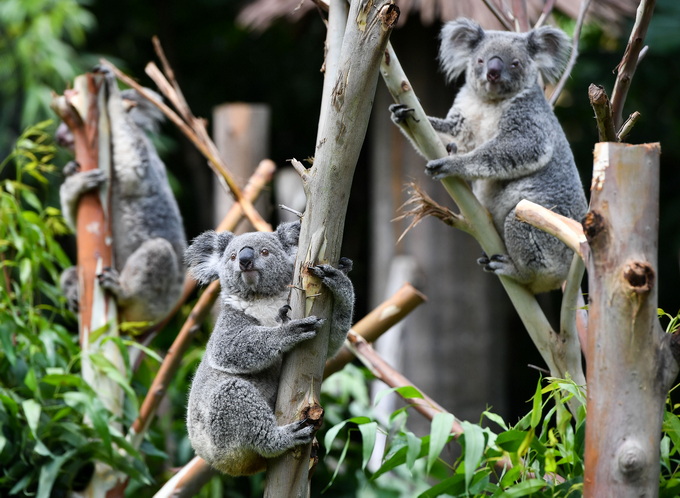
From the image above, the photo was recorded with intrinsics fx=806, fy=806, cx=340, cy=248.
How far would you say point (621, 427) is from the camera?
173 cm

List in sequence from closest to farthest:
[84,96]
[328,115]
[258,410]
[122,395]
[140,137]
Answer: [328,115] < [258,410] < [122,395] < [84,96] < [140,137]

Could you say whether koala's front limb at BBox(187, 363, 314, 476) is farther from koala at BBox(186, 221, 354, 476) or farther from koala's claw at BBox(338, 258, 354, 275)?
koala's claw at BBox(338, 258, 354, 275)

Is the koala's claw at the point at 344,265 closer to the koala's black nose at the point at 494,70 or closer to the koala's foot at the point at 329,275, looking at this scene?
the koala's foot at the point at 329,275

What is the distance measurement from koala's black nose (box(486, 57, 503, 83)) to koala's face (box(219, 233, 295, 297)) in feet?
4.24

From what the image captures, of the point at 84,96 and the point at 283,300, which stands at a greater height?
the point at 84,96

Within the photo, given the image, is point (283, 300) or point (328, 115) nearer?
point (328, 115)

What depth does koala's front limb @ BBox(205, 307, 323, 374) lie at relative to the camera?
2.06 metres

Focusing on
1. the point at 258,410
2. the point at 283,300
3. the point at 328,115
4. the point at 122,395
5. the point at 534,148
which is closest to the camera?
the point at 328,115

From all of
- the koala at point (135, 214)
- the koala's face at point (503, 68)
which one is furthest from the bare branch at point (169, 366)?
the koala's face at point (503, 68)

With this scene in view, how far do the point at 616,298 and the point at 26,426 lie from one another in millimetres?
2449

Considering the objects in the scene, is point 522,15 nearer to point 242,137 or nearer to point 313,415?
point 242,137

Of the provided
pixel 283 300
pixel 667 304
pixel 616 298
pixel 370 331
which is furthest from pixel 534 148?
pixel 667 304

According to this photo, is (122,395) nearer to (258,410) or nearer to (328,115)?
(258,410)

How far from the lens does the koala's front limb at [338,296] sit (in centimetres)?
203
